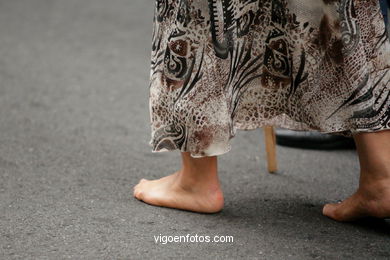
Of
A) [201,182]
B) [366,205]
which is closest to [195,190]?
[201,182]

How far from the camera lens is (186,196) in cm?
192

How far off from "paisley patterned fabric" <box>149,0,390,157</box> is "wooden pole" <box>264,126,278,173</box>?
1.35 feet

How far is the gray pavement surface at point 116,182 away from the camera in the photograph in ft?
5.45

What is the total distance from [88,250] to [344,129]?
31.0 inches

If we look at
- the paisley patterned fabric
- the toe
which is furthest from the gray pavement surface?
the paisley patterned fabric

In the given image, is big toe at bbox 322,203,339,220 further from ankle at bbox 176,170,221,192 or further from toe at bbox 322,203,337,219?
ankle at bbox 176,170,221,192

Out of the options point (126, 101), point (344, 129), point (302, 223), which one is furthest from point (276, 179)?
point (126, 101)

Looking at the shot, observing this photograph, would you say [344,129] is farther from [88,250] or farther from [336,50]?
[88,250]

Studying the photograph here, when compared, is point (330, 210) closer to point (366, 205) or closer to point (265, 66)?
point (366, 205)

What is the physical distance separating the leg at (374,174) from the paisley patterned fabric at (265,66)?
42mm

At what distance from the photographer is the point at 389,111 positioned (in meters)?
1.70

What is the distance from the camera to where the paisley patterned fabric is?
1688mm

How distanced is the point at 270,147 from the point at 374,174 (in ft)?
1.91

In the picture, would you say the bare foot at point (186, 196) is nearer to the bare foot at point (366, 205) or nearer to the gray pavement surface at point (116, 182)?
the gray pavement surface at point (116, 182)
